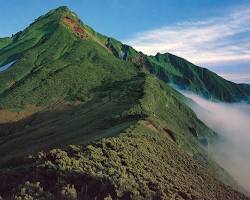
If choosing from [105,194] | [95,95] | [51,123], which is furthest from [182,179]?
[95,95]

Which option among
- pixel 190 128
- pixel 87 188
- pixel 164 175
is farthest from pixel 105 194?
pixel 190 128

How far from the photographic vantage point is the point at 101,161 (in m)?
71.2

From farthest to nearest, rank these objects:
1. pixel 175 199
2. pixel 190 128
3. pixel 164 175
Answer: pixel 190 128
pixel 164 175
pixel 175 199

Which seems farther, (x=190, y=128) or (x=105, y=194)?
(x=190, y=128)

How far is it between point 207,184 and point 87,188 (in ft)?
A: 110

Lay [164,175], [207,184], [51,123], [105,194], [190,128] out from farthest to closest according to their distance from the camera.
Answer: [190,128] → [51,123] → [207,184] → [164,175] → [105,194]

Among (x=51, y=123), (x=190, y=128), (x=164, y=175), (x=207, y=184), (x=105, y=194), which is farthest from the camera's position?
(x=190, y=128)

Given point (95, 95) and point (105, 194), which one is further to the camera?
point (95, 95)

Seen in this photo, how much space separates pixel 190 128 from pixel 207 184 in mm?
98007

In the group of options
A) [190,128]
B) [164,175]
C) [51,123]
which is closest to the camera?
[164,175]

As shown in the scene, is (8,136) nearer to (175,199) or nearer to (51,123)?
(51,123)

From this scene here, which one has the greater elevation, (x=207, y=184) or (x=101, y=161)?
(x=101, y=161)

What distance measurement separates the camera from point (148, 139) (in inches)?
3866

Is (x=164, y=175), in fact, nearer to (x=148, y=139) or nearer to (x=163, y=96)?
(x=148, y=139)
